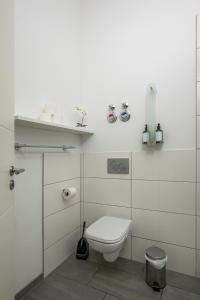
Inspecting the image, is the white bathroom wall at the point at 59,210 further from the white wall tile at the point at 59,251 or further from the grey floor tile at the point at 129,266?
the grey floor tile at the point at 129,266

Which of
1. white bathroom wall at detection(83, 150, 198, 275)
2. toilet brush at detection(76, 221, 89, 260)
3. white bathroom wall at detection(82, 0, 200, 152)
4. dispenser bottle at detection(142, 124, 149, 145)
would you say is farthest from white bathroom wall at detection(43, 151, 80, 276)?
dispenser bottle at detection(142, 124, 149, 145)

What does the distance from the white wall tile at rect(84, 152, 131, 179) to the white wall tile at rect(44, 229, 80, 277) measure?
688 mm

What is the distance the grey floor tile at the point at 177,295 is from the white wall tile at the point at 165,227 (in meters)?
0.35

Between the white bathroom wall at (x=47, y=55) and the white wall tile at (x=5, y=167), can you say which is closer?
the white wall tile at (x=5, y=167)

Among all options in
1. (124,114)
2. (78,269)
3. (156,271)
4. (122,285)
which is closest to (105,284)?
(122,285)

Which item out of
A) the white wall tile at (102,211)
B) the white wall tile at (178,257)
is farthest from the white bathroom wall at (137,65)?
the white wall tile at (178,257)

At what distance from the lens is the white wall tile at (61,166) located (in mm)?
1667

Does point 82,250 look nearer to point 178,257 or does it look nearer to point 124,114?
point 178,257

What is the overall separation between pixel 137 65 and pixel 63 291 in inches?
84.1

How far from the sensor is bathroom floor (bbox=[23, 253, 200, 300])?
1.41 meters

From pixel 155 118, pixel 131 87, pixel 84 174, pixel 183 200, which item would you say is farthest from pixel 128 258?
pixel 131 87

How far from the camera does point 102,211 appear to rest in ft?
6.64

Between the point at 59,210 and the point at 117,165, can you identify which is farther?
the point at 117,165

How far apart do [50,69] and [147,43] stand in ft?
3.26
